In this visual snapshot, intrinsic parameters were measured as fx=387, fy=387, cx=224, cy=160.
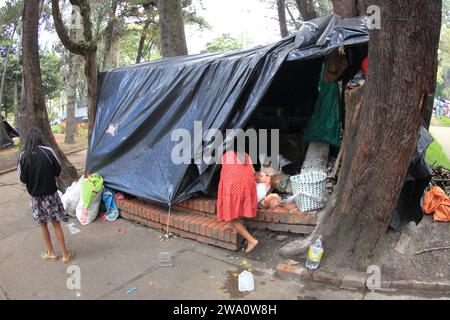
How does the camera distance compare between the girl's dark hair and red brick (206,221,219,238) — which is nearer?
the girl's dark hair

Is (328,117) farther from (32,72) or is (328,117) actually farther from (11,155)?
(11,155)

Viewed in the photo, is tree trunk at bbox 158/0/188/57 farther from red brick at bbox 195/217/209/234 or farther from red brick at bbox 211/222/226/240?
red brick at bbox 211/222/226/240

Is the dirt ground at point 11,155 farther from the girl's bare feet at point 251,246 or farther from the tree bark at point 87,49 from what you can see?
the girl's bare feet at point 251,246

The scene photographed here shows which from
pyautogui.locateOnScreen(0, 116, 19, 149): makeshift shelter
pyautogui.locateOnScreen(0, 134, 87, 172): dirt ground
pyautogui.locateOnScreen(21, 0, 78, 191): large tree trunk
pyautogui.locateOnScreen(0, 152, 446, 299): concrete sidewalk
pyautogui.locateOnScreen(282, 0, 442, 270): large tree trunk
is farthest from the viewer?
pyautogui.locateOnScreen(0, 116, 19, 149): makeshift shelter

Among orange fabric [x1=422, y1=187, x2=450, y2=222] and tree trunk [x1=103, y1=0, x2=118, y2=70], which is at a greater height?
tree trunk [x1=103, y1=0, x2=118, y2=70]

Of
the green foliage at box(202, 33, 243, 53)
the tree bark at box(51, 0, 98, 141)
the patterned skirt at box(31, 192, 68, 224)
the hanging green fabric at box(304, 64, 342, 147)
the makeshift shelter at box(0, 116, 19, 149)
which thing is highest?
the green foliage at box(202, 33, 243, 53)

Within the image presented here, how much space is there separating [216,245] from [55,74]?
24.7 meters

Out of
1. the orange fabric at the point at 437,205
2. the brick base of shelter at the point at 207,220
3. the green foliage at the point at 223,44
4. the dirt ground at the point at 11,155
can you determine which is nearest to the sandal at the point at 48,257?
the brick base of shelter at the point at 207,220

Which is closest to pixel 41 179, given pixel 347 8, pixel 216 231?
pixel 216 231

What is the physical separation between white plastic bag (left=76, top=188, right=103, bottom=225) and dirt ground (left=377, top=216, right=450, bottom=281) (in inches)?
149

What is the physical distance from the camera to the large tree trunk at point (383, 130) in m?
3.08

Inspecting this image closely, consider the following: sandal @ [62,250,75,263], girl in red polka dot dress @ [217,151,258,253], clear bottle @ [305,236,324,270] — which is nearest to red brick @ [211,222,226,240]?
girl in red polka dot dress @ [217,151,258,253]

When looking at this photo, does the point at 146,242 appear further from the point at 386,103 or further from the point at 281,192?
the point at 386,103

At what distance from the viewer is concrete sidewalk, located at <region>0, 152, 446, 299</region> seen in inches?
140
